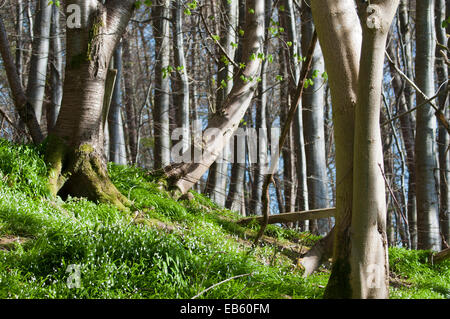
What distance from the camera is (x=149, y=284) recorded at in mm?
3625

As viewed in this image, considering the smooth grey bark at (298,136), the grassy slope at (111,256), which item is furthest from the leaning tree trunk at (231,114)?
the smooth grey bark at (298,136)

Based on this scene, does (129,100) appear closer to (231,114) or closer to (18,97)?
(231,114)

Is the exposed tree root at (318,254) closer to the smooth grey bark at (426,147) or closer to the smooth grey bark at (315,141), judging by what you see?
the smooth grey bark at (315,141)

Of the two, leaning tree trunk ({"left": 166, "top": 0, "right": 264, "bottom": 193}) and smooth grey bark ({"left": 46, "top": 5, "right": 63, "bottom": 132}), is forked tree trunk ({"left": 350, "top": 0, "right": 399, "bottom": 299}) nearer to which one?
leaning tree trunk ({"left": 166, "top": 0, "right": 264, "bottom": 193})

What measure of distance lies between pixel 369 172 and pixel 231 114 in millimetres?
4439

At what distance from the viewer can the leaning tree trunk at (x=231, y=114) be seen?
286 inches

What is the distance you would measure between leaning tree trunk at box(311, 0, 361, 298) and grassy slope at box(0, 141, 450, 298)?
95 centimetres

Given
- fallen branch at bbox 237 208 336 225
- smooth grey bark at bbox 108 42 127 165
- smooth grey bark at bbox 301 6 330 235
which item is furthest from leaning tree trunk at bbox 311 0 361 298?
smooth grey bark at bbox 108 42 127 165

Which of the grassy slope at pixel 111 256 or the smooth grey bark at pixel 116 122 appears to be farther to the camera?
the smooth grey bark at pixel 116 122

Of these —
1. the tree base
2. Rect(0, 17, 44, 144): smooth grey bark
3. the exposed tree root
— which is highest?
Rect(0, 17, 44, 144): smooth grey bark

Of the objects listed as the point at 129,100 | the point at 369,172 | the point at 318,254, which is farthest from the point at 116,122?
the point at 369,172

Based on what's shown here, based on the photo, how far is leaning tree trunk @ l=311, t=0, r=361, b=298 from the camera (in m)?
3.57
